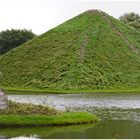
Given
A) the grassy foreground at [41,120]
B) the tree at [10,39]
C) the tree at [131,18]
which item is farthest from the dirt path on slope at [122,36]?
the grassy foreground at [41,120]

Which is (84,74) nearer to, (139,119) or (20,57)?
(20,57)

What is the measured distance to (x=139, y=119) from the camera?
30391 mm

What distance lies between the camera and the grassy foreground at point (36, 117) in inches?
1032

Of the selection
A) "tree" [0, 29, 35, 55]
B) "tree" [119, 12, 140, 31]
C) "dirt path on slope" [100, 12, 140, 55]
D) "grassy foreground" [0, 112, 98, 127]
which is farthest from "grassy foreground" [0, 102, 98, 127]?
"tree" [119, 12, 140, 31]

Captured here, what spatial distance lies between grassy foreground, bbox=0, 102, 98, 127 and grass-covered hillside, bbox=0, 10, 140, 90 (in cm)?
4132

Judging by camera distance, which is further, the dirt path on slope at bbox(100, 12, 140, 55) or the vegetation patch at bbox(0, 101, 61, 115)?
the dirt path on slope at bbox(100, 12, 140, 55)

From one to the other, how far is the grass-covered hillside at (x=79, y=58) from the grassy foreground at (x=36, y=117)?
136 ft

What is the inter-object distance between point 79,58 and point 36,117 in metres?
54.5

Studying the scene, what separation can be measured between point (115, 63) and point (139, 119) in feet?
170

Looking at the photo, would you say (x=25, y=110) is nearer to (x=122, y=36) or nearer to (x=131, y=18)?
(x=122, y=36)

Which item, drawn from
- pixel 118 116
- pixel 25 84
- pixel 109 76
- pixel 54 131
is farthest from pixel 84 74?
pixel 54 131

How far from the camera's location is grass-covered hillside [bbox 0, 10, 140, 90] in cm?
7444

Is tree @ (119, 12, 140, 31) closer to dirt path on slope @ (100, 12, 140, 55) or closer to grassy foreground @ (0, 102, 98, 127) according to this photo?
dirt path on slope @ (100, 12, 140, 55)

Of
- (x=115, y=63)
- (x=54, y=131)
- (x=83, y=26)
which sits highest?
(x=83, y=26)
